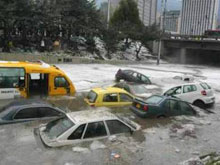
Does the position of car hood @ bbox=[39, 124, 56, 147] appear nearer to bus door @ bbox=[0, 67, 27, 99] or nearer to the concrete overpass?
bus door @ bbox=[0, 67, 27, 99]

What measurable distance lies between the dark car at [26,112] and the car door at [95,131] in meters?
2.51

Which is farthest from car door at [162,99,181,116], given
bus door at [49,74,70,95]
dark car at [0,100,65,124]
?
bus door at [49,74,70,95]

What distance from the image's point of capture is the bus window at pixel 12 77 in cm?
1403

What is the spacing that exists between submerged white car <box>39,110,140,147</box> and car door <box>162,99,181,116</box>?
2859 millimetres

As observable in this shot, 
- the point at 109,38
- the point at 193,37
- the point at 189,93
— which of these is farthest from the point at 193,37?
the point at 189,93

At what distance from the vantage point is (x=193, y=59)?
191 ft

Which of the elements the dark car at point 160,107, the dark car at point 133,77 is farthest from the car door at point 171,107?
the dark car at point 133,77

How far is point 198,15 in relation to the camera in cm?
6462

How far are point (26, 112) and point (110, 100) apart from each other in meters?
4.11

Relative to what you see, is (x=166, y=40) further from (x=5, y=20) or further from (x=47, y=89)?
(x=47, y=89)

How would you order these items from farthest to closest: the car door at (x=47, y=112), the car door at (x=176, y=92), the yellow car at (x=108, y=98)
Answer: the car door at (x=176, y=92), the yellow car at (x=108, y=98), the car door at (x=47, y=112)

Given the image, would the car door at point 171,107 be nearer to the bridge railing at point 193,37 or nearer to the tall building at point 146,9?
the bridge railing at point 193,37

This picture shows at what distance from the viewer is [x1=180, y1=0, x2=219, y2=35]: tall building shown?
60300 millimetres

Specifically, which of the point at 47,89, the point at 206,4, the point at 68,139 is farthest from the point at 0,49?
the point at 206,4
